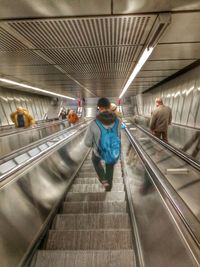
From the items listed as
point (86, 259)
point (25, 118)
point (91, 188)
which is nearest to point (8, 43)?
point (91, 188)

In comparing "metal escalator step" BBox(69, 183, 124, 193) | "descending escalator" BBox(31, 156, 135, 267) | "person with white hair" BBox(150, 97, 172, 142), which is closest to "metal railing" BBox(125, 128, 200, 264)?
"descending escalator" BBox(31, 156, 135, 267)

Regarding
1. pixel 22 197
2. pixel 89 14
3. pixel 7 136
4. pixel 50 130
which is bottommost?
pixel 50 130

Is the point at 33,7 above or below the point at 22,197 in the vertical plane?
above

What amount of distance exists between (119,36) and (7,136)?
5863mm

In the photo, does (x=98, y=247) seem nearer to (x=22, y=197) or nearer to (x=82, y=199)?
(x=22, y=197)

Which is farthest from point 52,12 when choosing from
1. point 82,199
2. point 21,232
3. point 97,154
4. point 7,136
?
point 7,136

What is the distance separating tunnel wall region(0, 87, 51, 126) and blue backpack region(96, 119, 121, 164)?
35.0 feet

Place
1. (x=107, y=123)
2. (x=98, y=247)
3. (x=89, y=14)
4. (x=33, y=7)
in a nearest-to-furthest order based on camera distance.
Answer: (x=98, y=247), (x=33, y=7), (x=89, y=14), (x=107, y=123)

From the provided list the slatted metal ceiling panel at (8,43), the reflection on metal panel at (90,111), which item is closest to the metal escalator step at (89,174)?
the slatted metal ceiling panel at (8,43)

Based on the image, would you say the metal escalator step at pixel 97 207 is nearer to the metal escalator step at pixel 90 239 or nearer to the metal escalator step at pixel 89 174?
the metal escalator step at pixel 90 239

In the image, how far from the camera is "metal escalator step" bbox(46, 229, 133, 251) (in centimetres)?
287

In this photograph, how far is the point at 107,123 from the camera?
4.02 meters

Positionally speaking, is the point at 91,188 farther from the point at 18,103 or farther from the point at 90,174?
the point at 18,103

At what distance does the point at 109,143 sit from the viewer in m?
4.08
